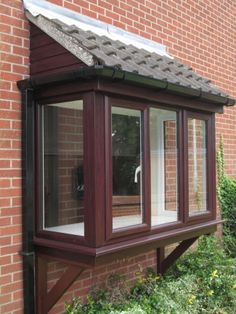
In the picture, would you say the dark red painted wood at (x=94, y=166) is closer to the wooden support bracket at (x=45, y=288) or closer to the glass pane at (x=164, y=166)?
the wooden support bracket at (x=45, y=288)

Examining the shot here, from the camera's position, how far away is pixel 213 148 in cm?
464

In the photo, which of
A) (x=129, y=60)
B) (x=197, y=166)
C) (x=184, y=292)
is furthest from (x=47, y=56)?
(x=184, y=292)

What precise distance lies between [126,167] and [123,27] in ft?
6.18

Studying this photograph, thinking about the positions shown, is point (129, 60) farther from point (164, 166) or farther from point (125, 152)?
point (164, 166)

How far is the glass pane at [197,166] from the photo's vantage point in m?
4.30

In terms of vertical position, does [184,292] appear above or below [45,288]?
below

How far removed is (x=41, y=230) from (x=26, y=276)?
377 mm

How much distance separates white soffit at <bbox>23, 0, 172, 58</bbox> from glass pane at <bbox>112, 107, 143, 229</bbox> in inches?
39.0

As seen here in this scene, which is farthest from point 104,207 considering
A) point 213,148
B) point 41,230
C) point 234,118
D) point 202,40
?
point 234,118

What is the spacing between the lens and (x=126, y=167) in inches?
139

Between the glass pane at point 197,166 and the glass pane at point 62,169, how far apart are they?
1.31 m

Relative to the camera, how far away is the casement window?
320cm

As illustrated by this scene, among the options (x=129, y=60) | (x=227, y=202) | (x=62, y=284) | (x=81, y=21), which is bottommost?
(x=62, y=284)

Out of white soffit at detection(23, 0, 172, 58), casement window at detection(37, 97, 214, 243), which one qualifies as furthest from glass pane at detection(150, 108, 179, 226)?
white soffit at detection(23, 0, 172, 58)
